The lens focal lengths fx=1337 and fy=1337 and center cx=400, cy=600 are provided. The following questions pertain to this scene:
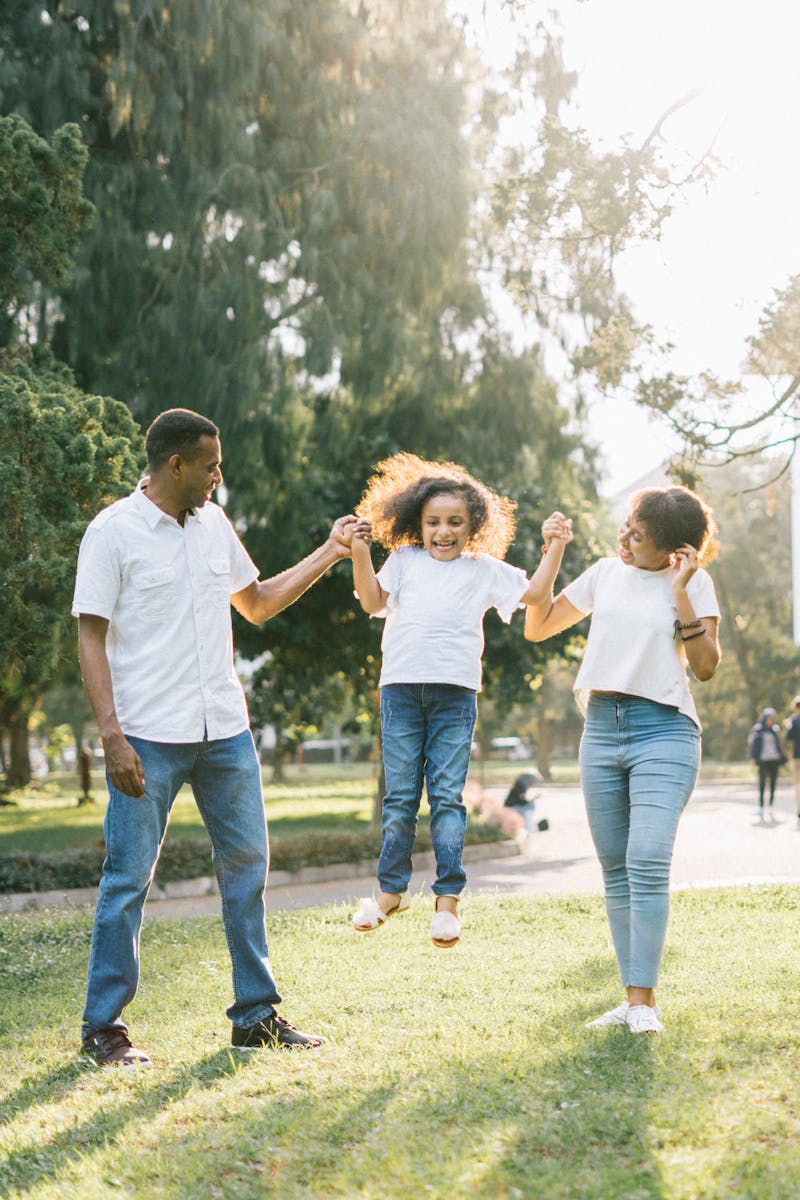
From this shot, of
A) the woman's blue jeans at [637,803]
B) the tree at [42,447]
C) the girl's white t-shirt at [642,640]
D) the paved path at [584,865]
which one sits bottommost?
the paved path at [584,865]

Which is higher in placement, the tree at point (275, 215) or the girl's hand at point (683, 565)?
the tree at point (275, 215)

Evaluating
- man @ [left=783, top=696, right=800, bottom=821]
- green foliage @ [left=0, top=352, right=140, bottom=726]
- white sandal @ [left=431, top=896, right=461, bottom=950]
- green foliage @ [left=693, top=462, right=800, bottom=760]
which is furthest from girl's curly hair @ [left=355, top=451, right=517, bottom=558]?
green foliage @ [left=693, top=462, right=800, bottom=760]

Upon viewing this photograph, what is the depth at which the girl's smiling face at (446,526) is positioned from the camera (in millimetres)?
5578

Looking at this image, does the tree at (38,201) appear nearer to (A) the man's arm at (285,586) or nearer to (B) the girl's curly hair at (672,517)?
(A) the man's arm at (285,586)

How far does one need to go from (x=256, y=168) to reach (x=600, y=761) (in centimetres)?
1270

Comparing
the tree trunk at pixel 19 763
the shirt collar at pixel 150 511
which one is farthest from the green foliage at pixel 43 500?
the tree trunk at pixel 19 763

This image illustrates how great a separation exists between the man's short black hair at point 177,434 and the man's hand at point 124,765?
105 cm

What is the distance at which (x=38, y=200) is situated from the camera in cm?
1158

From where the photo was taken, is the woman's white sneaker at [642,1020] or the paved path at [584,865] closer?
the woman's white sneaker at [642,1020]

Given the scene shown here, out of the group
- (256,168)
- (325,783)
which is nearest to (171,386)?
(256,168)

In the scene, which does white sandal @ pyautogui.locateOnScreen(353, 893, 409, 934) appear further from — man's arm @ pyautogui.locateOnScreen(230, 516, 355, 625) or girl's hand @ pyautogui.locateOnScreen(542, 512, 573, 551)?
girl's hand @ pyautogui.locateOnScreen(542, 512, 573, 551)

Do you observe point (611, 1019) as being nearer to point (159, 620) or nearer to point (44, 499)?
point (159, 620)

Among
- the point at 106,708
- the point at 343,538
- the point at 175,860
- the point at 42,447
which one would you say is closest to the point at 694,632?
the point at 343,538

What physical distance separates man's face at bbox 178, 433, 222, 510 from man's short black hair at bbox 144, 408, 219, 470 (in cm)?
2
